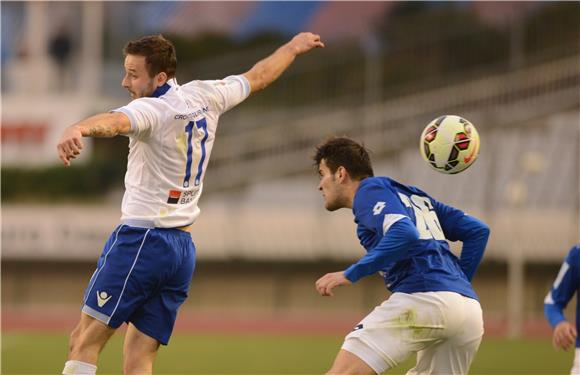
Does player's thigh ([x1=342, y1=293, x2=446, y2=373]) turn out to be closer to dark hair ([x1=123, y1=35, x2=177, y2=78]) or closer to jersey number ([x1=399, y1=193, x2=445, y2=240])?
jersey number ([x1=399, y1=193, x2=445, y2=240])

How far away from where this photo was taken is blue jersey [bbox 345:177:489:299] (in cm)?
569

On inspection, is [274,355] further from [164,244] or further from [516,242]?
[164,244]

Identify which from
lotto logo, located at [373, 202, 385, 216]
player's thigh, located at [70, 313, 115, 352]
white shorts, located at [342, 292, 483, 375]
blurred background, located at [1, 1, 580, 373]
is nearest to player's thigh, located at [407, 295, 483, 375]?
white shorts, located at [342, 292, 483, 375]

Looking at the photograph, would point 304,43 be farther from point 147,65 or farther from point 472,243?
point 472,243

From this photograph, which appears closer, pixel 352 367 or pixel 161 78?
pixel 352 367

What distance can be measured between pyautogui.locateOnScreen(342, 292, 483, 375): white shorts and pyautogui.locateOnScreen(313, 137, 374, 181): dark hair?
70cm

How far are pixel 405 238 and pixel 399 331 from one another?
543mm

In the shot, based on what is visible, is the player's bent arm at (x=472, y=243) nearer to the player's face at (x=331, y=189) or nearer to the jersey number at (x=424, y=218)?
the jersey number at (x=424, y=218)

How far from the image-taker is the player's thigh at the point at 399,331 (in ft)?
19.3

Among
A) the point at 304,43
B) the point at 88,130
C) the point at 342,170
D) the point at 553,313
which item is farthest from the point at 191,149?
the point at 553,313

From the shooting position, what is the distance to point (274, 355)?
531 inches

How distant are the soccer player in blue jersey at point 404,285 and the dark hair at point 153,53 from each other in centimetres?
109

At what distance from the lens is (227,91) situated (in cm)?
669

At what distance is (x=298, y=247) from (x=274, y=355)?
6560 mm
